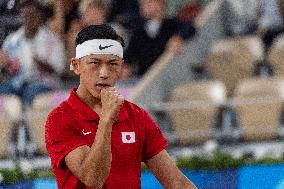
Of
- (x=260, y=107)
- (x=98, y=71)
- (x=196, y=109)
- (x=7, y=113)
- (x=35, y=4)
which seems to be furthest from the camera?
(x=35, y=4)

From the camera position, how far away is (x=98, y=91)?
4383 millimetres

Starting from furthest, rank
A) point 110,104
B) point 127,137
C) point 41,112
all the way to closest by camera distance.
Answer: point 41,112, point 127,137, point 110,104

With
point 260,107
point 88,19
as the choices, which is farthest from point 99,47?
point 88,19

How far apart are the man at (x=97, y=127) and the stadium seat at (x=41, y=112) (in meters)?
5.29

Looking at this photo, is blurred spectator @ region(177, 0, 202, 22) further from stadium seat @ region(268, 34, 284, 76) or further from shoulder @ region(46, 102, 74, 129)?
shoulder @ region(46, 102, 74, 129)

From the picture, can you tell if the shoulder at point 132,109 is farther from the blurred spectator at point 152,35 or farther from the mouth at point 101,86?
the blurred spectator at point 152,35

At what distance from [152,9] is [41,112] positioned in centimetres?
158

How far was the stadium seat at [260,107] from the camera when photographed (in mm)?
9375

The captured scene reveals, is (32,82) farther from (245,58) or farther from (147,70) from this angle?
(245,58)

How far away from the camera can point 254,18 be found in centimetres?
1077

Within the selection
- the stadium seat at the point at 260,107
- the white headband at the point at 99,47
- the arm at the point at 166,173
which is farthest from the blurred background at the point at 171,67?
the white headband at the point at 99,47

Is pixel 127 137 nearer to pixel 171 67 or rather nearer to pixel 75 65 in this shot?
pixel 75 65

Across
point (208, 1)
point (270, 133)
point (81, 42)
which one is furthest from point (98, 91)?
point (208, 1)

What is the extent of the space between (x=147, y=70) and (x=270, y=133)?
189 centimetres
